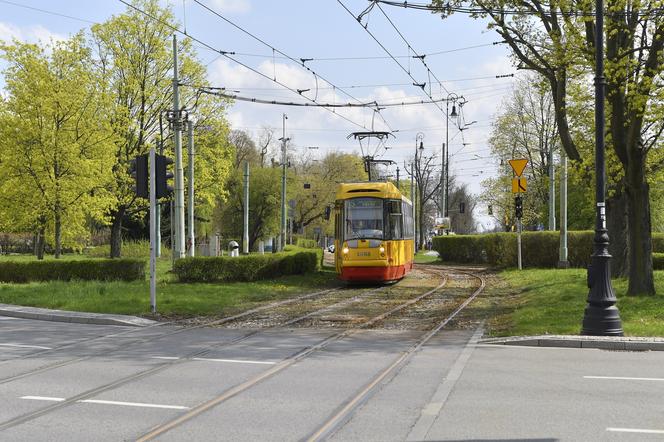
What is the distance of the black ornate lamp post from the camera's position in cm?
1183

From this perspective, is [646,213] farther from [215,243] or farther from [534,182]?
[534,182]

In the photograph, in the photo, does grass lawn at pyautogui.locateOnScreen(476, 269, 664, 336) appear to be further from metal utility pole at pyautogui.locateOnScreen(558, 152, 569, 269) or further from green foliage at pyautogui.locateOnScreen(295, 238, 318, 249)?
green foliage at pyautogui.locateOnScreen(295, 238, 318, 249)

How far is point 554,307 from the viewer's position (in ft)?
52.3

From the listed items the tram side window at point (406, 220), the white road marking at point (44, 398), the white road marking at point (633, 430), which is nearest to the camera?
the white road marking at point (633, 430)

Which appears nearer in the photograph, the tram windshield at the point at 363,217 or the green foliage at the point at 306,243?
the tram windshield at the point at 363,217

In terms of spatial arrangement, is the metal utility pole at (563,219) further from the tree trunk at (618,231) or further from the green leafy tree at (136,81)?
the green leafy tree at (136,81)

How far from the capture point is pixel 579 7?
1669 centimetres

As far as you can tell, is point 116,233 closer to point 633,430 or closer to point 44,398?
point 44,398

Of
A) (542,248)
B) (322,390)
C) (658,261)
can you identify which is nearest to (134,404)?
(322,390)

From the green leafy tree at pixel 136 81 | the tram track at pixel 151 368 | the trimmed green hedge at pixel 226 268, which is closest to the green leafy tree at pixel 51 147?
the green leafy tree at pixel 136 81

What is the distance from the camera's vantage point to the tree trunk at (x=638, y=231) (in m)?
16.9

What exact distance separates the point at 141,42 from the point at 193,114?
15.5 feet

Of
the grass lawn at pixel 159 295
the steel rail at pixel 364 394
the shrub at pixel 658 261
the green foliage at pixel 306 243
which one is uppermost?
the green foliage at pixel 306 243

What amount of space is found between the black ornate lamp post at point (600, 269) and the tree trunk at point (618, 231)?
8457 millimetres
